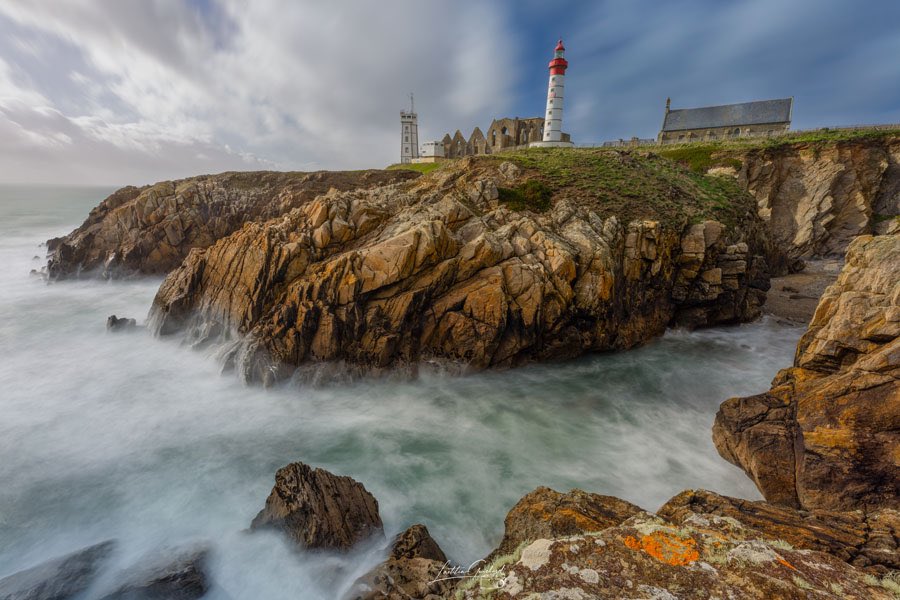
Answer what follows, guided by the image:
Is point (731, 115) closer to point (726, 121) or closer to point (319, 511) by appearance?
point (726, 121)

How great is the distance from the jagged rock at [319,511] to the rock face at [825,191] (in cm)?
4633

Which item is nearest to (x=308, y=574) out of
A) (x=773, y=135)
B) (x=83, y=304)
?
(x=83, y=304)

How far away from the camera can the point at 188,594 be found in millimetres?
8914

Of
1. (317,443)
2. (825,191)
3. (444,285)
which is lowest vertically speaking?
(317,443)

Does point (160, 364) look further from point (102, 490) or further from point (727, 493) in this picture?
point (727, 493)

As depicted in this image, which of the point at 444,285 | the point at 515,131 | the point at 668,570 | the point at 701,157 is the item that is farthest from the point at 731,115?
the point at 668,570

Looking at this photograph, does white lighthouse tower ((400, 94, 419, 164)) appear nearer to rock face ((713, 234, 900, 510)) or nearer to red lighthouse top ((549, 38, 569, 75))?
red lighthouse top ((549, 38, 569, 75))

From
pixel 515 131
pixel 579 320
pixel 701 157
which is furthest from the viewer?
pixel 515 131

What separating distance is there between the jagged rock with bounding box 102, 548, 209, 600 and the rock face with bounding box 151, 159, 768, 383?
900 cm

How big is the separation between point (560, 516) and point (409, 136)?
324ft

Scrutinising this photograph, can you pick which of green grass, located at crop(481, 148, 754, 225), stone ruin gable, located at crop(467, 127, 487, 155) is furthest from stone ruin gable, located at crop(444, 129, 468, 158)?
green grass, located at crop(481, 148, 754, 225)

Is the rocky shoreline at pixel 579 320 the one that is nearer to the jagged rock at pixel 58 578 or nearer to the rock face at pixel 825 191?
the jagged rock at pixel 58 578

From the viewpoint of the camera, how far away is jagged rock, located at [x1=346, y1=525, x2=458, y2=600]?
7.16 metres

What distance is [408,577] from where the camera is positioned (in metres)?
7.77
